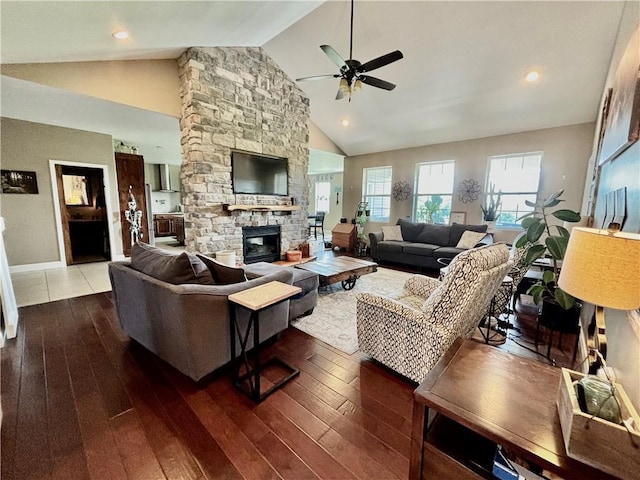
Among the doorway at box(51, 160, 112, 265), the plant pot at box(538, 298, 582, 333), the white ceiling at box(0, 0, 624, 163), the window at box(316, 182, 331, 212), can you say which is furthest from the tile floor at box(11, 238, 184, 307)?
the window at box(316, 182, 331, 212)

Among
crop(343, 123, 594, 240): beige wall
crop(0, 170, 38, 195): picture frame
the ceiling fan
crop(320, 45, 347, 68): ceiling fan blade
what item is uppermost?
crop(320, 45, 347, 68): ceiling fan blade

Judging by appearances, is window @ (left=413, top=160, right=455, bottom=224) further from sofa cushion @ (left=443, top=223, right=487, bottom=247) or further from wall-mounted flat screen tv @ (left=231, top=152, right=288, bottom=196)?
wall-mounted flat screen tv @ (left=231, top=152, right=288, bottom=196)

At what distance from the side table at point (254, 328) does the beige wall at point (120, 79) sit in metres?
3.54

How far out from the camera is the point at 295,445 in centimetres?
144

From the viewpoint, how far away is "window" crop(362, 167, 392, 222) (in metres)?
7.27

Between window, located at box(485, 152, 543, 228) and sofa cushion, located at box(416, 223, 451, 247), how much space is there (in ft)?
3.91

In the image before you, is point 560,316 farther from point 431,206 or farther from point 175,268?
point 431,206

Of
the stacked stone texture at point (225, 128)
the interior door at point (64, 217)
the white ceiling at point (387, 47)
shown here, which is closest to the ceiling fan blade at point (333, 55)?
the white ceiling at point (387, 47)

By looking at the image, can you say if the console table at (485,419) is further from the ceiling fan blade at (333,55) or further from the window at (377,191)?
the window at (377,191)

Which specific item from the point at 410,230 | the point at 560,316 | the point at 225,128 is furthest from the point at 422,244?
the point at 225,128

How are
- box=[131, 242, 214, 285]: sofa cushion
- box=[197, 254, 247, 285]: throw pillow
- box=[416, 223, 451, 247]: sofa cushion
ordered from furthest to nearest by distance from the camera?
box=[416, 223, 451, 247]: sofa cushion < box=[197, 254, 247, 285]: throw pillow < box=[131, 242, 214, 285]: sofa cushion

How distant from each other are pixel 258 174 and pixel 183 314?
3.77m

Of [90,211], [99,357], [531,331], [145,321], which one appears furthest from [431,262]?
[90,211]

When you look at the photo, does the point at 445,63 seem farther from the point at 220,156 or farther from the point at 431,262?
the point at 220,156
